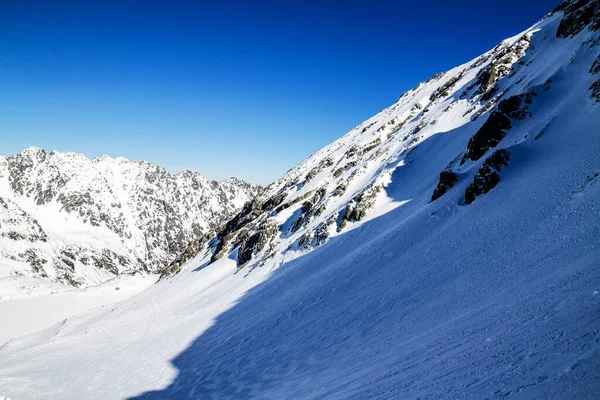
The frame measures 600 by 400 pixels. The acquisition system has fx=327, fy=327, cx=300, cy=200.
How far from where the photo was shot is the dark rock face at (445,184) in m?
24.6

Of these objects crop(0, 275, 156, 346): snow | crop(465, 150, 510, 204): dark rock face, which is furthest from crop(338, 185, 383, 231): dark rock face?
crop(0, 275, 156, 346): snow

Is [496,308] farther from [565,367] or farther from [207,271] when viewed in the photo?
[207,271]

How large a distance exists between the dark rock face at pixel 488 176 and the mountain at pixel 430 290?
0.36 ft

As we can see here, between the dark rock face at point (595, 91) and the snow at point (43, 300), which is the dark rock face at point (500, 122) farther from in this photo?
the snow at point (43, 300)

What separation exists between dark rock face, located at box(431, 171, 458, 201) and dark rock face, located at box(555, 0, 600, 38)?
638 inches

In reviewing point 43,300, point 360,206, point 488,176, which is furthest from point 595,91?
point 43,300

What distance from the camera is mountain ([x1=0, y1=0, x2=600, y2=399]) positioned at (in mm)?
7602

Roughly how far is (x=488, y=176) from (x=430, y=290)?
10.2 metres

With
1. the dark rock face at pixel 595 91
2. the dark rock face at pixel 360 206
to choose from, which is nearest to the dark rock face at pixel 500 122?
the dark rock face at pixel 595 91

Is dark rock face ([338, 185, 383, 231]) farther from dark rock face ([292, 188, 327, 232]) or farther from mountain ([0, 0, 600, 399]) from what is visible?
dark rock face ([292, 188, 327, 232])

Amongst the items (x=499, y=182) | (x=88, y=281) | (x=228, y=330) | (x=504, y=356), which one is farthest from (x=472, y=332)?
(x=88, y=281)

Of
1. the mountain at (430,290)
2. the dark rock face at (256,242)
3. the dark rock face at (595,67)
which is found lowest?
the mountain at (430,290)

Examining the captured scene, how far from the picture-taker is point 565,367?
5262 mm

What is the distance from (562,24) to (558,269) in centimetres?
3480
